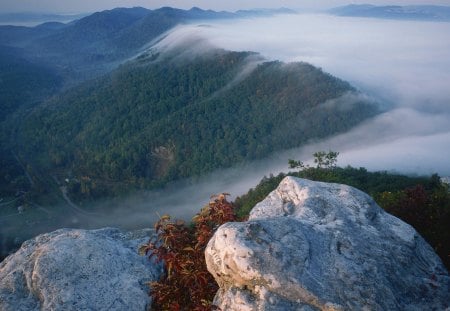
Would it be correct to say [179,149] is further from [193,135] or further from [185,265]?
[185,265]

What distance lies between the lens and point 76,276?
9.91 metres

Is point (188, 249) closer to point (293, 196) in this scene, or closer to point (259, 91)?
point (293, 196)

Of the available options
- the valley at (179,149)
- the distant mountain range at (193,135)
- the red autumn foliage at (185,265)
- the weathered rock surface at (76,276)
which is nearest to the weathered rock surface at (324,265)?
the red autumn foliage at (185,265)

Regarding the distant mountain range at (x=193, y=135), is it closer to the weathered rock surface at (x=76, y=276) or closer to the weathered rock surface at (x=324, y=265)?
the weathered rock surface at (x=76, y=276)

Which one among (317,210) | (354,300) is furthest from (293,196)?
(354,300)

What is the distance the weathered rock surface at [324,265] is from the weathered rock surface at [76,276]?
245 cm

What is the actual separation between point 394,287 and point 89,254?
7558mm

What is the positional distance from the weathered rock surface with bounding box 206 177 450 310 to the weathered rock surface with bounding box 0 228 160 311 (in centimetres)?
245

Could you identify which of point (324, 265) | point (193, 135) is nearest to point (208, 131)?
point (193, 135)

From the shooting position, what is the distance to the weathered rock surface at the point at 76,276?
31.0 feet

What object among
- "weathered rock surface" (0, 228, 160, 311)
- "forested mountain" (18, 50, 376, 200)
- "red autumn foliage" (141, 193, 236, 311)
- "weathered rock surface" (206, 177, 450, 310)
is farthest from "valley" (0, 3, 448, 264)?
"weathered rock surface" (206, 177, 450, 310)

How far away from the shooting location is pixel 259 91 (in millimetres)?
179750

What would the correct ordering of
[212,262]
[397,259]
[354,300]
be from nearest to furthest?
[354,300], [212,262], [397,259]

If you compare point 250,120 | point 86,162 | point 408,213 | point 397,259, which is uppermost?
point 397,259
